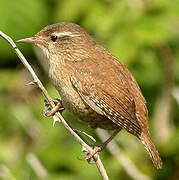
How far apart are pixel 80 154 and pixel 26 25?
1.84 metres

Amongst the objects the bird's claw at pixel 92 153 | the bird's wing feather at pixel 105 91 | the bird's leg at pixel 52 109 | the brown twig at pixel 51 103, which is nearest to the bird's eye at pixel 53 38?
the bird's wing feather at pixel 105 91

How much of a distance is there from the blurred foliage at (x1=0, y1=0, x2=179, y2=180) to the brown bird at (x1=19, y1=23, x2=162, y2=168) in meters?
0.98

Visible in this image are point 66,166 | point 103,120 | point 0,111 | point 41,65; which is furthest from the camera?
point 41,65

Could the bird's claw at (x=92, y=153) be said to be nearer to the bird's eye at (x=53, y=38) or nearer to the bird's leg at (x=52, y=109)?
the bird's leg at (x=52, y=109)

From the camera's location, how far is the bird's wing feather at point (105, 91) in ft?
15.5

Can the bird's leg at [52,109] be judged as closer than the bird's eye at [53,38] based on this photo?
Yes

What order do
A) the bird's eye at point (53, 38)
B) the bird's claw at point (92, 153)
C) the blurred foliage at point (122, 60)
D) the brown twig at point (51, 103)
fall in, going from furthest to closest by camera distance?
1. the blurred foliage at point (122, 60)
2. the bird's eye at point (53, 38)
3. the bird's claw at point (92, 153)
4. the brown twig at point (51, 103)

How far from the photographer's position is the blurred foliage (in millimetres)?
6270

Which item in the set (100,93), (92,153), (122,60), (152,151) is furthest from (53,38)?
(122,60)

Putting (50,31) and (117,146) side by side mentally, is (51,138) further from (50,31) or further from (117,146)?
(50,31)

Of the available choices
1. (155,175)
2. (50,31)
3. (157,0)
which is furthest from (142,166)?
(50,31)

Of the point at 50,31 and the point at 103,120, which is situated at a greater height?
the point at 50,31

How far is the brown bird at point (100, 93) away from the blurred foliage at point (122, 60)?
984 millimetres

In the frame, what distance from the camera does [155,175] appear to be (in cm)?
645
